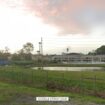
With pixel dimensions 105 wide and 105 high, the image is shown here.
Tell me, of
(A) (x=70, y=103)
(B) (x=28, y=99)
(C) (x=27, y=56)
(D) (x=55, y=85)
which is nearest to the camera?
(A) (x=70, y=103)

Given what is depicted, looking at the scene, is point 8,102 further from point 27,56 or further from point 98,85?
point 27,56

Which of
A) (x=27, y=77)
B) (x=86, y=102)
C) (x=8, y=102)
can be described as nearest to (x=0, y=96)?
(x=8, y=102)

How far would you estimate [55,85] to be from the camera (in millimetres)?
33469

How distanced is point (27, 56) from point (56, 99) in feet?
453

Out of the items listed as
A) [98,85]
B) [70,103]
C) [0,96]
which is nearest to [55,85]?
[98,85]

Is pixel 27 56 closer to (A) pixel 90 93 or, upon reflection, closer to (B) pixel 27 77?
(B) pixel 27 77

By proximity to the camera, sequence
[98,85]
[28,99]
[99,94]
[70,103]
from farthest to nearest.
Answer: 1. [98,85]
2. [99,94]
3. [28,99]
4. [70,103]

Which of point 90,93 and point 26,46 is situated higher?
point 26,46

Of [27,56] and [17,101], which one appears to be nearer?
[17,101]

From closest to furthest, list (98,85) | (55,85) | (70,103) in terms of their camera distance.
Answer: (70,103) → (98,85) → (55,85)

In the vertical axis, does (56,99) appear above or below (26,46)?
below

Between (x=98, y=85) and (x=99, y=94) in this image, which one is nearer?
(x=99, y=94)

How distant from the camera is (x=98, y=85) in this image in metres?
30.4

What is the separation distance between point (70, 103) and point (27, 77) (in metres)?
21.9
